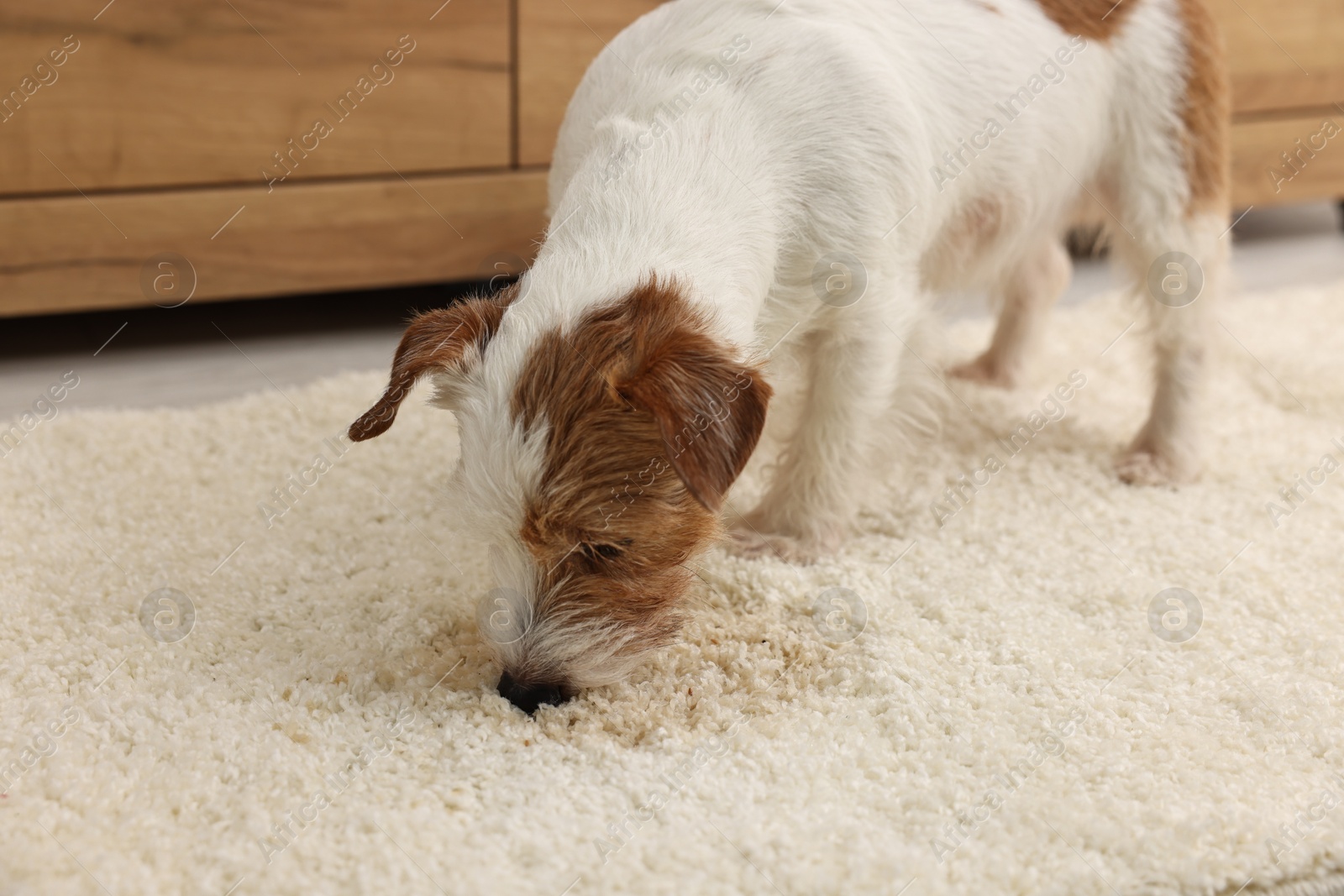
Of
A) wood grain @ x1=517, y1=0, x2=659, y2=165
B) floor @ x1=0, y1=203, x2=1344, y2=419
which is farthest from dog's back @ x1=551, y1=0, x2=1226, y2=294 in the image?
wood grain @ x1=517, y1=0, x2=659, y2=165

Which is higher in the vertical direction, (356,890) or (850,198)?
→ (850,198)

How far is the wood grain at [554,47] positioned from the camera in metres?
3.13

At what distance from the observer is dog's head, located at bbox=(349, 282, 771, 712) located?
160 centimetres

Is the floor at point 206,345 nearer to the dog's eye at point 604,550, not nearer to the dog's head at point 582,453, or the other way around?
the dog's head at point 582,453

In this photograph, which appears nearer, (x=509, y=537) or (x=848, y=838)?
(x=848, y=838)

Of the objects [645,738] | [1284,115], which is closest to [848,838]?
[645,738]

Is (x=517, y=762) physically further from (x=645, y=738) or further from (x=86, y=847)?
(x=86, y=847)

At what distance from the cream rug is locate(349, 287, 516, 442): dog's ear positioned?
0.18 m

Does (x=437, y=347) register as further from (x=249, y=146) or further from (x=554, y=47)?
(x=554, y=47)

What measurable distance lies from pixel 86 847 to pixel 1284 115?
404 centimetres

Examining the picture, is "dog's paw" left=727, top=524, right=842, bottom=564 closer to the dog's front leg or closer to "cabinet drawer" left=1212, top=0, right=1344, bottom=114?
the dog's front leg

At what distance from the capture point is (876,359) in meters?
2.17

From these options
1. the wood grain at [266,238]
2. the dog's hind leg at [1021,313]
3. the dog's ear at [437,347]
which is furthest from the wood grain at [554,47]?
the dog's ear at [437,347]

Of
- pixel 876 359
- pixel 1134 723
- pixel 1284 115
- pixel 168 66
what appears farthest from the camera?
pixel 1284 115
